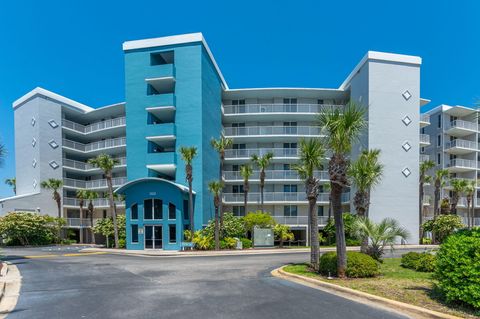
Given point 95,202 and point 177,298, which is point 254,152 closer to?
point 95,202

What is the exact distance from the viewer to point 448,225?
108 ft

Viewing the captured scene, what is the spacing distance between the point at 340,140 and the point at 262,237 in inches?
792

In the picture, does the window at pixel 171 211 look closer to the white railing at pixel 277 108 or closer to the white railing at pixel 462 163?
the white railing at pixel 277 108

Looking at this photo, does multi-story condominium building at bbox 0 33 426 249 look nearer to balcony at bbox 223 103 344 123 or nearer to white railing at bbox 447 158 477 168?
balcony at bbox 223 103 344 123

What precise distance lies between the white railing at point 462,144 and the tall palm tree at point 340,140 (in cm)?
3959

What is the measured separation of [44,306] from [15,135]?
45689mm

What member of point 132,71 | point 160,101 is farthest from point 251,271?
point 132,71

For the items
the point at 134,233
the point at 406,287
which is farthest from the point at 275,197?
the point at 406,287

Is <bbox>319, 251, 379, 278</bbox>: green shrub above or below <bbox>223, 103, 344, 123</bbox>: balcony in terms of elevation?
→ below

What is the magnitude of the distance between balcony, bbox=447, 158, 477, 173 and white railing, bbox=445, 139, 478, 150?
6.83 feet

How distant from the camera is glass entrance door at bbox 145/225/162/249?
2956cm

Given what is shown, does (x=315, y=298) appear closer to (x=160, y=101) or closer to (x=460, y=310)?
(x=460, y=310)

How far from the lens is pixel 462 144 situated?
1650 inches

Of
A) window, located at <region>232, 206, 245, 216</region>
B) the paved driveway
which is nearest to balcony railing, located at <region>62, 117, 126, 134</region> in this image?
window, located at <region>232, 206, 245, 216</region>
